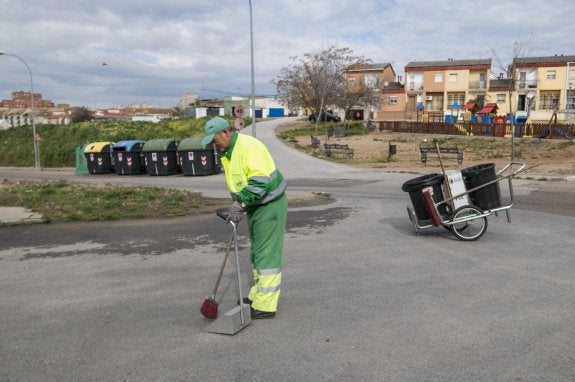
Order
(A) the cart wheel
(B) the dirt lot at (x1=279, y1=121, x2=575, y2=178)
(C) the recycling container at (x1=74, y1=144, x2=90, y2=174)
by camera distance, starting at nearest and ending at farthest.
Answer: (A) the cart wheel
(B) the dirt lot at (x1=279, y1=121, x2=575, y2=178)
(C) the recycling container at (x1=74, y1=144, x2=90, y2=174)

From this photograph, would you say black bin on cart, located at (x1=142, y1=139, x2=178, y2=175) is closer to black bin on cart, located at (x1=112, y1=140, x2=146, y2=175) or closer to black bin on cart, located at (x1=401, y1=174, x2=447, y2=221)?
black bin on cart, located at (x1=112, y1=140, x2=146, y2=175)

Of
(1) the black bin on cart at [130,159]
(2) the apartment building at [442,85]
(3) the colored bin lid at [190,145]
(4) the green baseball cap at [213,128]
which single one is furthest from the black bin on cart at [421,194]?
(2) the apartment building at [442,85]

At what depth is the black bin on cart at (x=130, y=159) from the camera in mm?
23828

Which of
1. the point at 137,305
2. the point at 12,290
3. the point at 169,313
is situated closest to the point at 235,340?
the point at 169,313

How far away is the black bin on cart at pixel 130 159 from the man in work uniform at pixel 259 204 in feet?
67.5

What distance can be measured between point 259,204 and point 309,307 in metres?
1.05

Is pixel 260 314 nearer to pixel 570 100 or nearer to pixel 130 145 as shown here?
pixel 130 145

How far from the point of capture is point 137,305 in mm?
4621

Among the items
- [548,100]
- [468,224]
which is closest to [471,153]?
[468,224]

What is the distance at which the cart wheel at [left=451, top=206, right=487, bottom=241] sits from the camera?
6.81m

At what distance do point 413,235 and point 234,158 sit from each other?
13.3ft

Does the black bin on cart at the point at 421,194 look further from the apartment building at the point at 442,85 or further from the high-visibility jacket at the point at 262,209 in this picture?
the apartment building at the point at 442,85

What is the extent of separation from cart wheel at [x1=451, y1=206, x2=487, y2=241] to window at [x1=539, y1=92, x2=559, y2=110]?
5780 centimetres

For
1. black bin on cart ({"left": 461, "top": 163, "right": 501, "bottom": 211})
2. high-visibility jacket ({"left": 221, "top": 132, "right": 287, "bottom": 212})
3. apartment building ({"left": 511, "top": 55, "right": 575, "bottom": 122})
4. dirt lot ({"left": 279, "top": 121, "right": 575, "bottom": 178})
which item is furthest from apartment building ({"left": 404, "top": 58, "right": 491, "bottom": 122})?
high-visibility jacket ({"left": 221, "top": 132, "right": 287, "bottom": 212})
